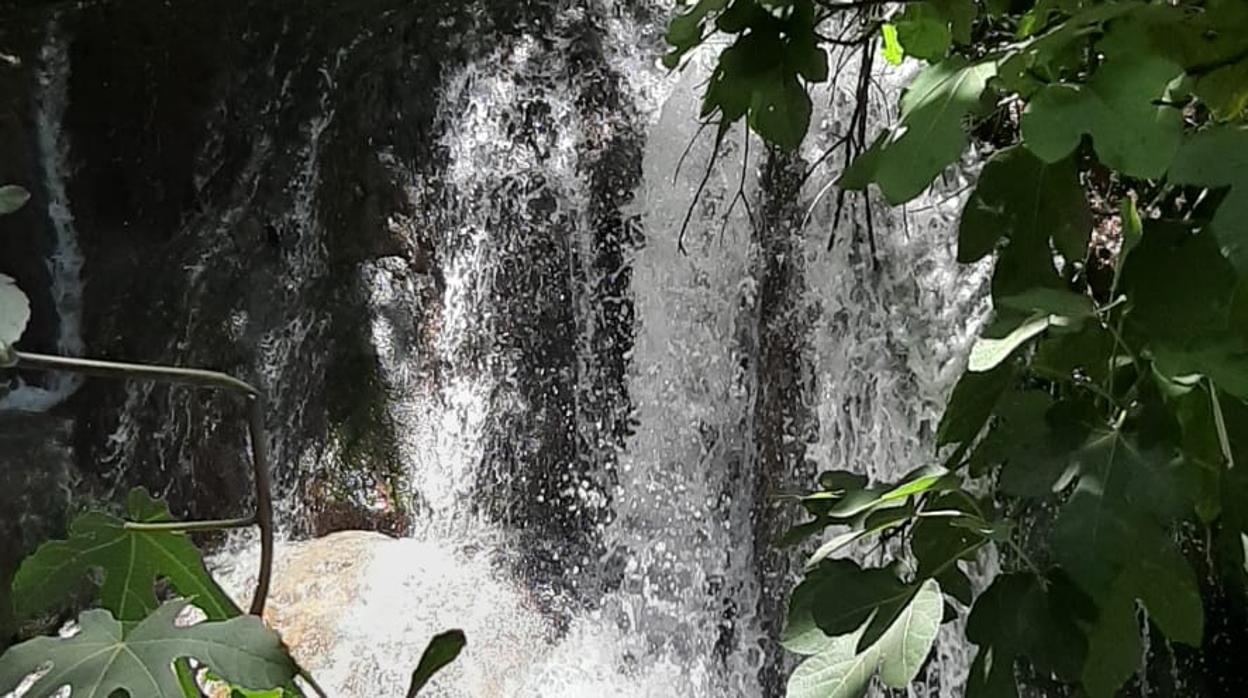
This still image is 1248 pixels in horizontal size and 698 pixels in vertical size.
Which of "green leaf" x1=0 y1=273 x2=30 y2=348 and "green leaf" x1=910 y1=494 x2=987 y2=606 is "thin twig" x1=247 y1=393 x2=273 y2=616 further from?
"green leaf" x1=910 y1=494 x2=987 y2=606

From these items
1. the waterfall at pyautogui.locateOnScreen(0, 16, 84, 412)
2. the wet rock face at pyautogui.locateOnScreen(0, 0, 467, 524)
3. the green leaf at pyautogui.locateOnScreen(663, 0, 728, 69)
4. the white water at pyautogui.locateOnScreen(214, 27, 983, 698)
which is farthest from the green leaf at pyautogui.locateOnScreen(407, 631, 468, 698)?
the waterfall at pyautogui.locateOnScreen(0, 16, 84, 412)

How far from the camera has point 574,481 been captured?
3.51m

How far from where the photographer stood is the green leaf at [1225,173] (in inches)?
18.4

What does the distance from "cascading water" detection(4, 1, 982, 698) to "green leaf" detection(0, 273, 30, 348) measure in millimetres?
2269

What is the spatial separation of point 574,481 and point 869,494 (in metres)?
2.83

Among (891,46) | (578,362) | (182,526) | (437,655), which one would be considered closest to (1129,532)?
(437,655)

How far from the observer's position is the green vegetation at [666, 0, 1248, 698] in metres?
0.52

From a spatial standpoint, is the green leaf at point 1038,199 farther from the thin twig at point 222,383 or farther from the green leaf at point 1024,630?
the thin twig at point 222,383

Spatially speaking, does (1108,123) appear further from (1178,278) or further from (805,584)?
(805,584)

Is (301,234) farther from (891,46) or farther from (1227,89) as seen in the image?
(1227,89)

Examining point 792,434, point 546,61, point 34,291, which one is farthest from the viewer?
point 34,291

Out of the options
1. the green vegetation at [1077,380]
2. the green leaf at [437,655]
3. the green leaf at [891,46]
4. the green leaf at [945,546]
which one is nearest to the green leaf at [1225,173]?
the green vegetation at [1077,380]

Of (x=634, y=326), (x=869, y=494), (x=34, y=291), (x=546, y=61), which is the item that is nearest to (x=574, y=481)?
(x=634, y=326)

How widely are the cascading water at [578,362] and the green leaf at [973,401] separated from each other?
1.85m
